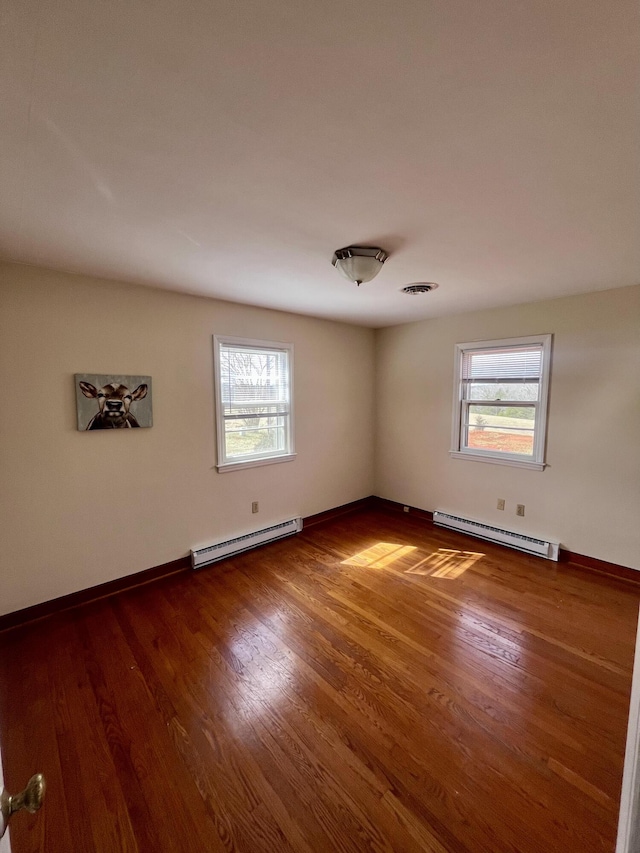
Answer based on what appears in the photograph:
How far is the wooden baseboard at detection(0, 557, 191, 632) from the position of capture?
2322mm

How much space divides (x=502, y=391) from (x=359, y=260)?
7.76 feet

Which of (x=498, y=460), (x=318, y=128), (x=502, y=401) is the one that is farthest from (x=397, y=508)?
(x=318, y=128)

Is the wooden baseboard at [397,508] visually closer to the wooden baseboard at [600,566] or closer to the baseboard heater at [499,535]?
the baseboard heater at [499,535]

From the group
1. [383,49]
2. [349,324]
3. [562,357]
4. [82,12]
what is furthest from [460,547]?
[82,12]

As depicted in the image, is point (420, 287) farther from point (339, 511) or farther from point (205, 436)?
point (339, 511)

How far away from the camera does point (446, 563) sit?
3.18 meters

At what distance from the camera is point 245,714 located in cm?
168

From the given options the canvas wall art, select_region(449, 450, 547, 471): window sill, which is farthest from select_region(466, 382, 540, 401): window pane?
the canvas wall art

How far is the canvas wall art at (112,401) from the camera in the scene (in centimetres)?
248

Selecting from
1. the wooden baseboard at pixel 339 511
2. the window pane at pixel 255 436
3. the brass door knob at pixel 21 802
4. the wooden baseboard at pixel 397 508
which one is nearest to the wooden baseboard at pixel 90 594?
the window pane at pixel 255 436

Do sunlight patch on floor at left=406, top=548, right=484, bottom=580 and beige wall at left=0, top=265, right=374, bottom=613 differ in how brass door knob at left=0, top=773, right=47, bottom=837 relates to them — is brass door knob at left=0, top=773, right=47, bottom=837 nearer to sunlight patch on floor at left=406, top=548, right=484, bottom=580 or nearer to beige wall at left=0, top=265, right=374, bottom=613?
beige wall at left=0, top=265, right=374, bottom=613

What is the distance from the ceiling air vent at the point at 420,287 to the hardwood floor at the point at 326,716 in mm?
2454

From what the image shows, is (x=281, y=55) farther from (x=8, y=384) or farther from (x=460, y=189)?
(x=8, y=384)

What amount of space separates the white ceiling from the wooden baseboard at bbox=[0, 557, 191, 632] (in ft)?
7.81
